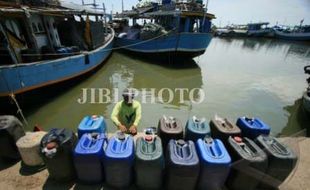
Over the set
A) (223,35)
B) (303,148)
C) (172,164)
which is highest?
(172,164)

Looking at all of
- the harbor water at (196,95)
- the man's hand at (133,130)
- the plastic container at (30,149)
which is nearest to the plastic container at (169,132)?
the man's hand at (133,130)

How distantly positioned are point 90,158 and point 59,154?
410mm

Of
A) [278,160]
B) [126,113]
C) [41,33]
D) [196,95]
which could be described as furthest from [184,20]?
[278,160]

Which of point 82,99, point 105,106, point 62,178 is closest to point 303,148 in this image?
point 62,178

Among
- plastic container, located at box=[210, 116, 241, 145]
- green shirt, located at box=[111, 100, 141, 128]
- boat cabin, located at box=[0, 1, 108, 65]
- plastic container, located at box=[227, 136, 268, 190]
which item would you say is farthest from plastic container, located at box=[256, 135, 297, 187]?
boat cabin, located at box=[0, 1, 108, 65]

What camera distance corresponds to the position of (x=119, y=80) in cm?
1065

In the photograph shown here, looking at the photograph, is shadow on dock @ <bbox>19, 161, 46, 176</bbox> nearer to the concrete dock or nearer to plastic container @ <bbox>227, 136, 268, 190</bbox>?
the concrete dock

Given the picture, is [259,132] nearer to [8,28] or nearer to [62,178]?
[62,178]

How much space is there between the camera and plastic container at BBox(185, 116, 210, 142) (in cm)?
300

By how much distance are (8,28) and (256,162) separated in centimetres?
824

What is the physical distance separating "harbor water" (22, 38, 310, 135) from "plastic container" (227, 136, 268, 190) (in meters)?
3.53

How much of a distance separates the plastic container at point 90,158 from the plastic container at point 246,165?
1.68m

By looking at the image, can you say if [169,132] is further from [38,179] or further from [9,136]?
[9,136]

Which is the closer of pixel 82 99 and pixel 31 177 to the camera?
pixel 31 177
